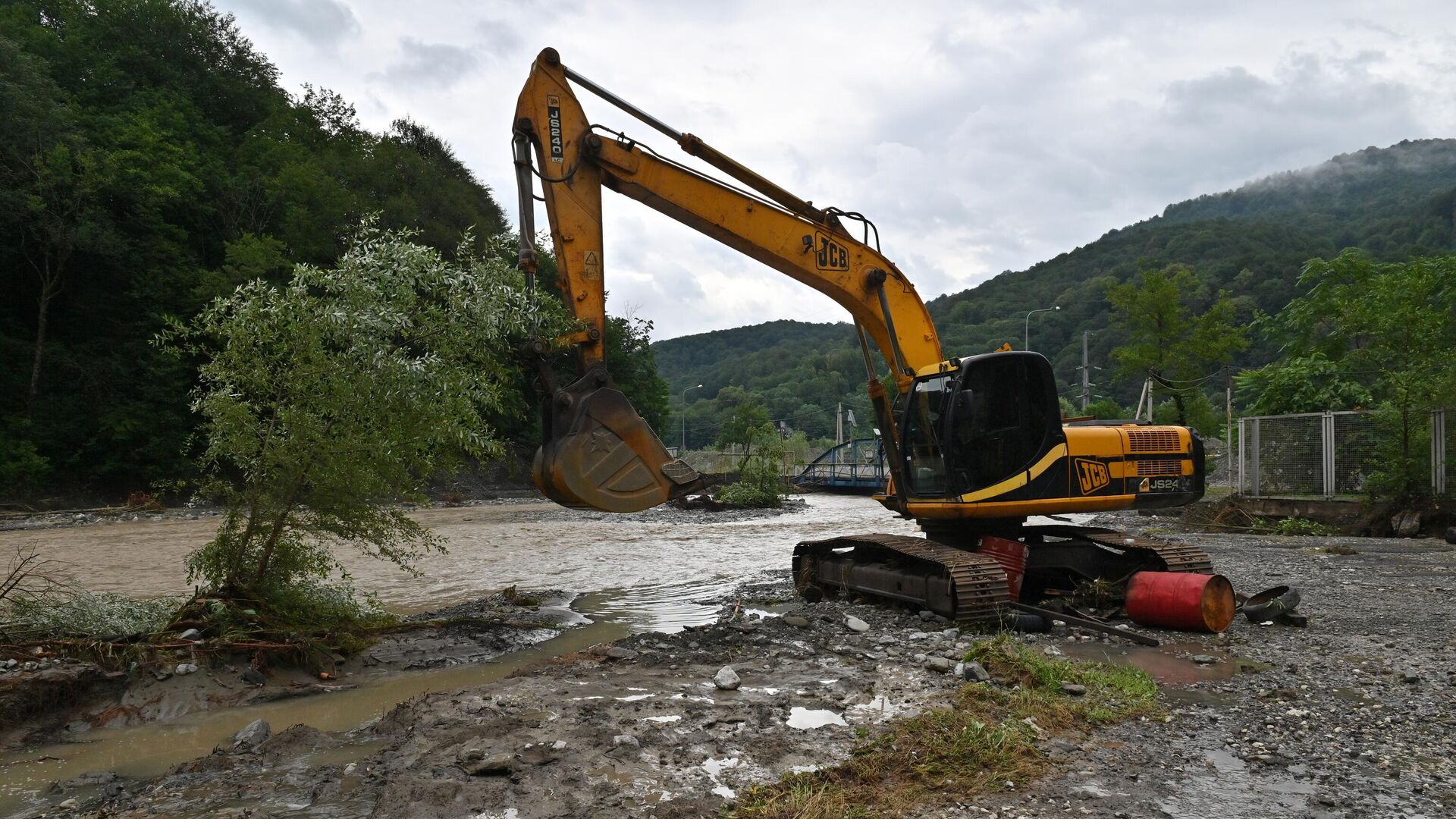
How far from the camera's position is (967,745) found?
188 inches

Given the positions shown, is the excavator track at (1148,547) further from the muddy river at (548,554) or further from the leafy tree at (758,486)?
the leafy tree at (758,486)

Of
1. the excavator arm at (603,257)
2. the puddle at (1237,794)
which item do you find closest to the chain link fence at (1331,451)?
the excavator arm at (603,257)

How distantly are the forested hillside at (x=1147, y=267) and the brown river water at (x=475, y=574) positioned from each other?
7483mm

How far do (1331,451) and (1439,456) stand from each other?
231 centimetres

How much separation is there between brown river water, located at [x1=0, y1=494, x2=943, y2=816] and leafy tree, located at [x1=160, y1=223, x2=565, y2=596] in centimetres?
149

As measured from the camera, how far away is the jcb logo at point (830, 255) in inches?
383

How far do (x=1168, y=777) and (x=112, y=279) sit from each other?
3853cm

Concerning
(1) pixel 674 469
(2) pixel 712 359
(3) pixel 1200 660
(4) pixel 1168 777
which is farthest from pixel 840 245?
(2) pixel 712 359

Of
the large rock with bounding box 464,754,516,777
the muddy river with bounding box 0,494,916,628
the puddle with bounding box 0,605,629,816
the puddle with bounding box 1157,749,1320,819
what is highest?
the large rock with bounding box 464,754,516,777

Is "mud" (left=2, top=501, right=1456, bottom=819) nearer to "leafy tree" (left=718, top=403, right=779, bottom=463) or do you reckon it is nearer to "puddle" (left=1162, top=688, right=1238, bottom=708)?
"puddle" (left=1162, top=688, right=1238, bottom=708)

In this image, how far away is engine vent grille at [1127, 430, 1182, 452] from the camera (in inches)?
388

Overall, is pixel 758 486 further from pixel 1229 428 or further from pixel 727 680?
pixel 727 680

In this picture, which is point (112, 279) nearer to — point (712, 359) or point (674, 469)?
point (674, 469)

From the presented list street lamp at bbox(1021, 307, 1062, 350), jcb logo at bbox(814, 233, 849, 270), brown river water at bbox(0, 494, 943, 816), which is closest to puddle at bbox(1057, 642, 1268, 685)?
brown river water at bbox(0, 494, 943, 816)
